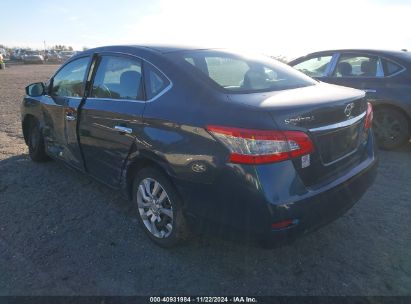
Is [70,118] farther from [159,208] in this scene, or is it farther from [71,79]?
[159,208]

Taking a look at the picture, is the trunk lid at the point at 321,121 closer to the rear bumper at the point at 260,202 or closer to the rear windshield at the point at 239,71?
the rear bumper at the point at 260,202

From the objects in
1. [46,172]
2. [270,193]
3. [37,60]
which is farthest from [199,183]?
[37,60]

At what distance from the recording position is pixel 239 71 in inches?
132

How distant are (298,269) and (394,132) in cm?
373

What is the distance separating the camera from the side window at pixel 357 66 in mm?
5998

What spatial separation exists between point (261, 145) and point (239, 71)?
118cm

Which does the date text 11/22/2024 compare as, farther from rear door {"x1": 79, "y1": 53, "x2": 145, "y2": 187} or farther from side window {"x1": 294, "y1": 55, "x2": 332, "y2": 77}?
side window {"x1": 294, "y1": 55, "x2": 332, "y2": 77}

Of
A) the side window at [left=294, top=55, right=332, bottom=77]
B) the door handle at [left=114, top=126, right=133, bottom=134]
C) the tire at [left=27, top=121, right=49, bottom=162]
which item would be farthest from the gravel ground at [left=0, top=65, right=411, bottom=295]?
the side window at [left=294, top=55, right=332, bottom=77]

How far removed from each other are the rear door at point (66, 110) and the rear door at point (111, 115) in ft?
0.68

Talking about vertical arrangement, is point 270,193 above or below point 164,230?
above

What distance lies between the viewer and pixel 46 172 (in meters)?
5.20

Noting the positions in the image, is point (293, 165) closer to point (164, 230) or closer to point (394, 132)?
point (164, 230)

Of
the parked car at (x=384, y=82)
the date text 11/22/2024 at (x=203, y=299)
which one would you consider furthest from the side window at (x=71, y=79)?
the parked car at (x=384, y=82)

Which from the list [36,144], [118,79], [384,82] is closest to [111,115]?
[118,79]
